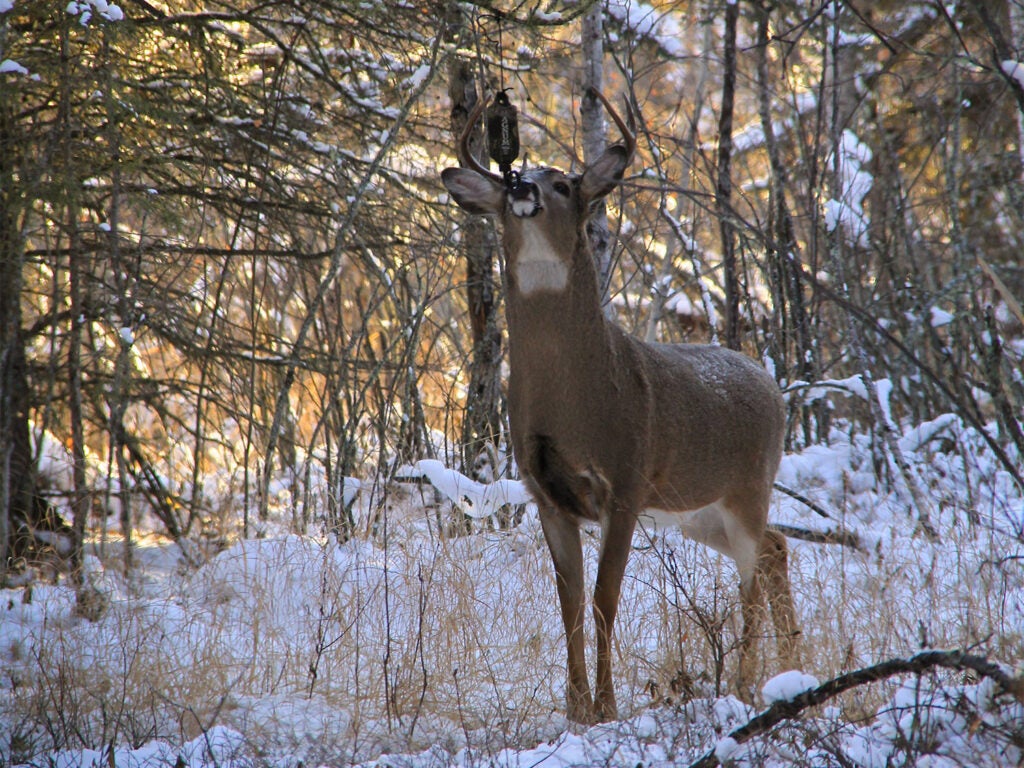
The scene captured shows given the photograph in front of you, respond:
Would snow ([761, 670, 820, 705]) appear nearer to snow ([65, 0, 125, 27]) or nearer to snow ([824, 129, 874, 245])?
snow ([65, 0, 125, 27])

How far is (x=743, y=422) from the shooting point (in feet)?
15.3

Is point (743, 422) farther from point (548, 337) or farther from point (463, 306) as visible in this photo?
point (463, 306)

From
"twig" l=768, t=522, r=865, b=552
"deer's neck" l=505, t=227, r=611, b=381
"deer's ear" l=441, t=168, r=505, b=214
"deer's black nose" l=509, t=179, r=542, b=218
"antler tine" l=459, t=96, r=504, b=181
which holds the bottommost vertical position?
"twig" l=768, t=522, r=865, b=552

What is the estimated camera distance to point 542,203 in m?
3.98

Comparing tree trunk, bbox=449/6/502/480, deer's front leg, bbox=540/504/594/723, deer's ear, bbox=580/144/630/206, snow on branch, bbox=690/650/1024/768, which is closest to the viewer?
snow on branch, bbox=690/650/1024/768

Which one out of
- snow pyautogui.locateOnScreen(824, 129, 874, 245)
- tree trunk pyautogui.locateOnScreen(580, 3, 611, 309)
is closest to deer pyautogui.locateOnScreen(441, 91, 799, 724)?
tree trunk pyautogui.locateOnScreen(580, 3, 611, 309)

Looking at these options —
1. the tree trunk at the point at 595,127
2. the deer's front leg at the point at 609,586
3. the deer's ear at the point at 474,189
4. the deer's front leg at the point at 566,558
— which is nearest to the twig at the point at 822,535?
the tree trunk at the point at 595,127

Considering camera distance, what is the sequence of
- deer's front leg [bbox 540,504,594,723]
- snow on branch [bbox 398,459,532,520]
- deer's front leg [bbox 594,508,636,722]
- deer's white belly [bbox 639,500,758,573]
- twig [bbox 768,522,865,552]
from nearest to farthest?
deer's front leg [bbox 594,508,636,722], deer's front leg [bbox 540,504,594,723], deer's white belly [bbox 639,500,758,573], snow on branch [bbox 398,459,532,520], twig [bbox 768,522,865,552]

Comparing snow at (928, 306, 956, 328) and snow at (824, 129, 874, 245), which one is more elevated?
snow at (824, 129, 874, 245)

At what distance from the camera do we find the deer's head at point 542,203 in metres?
3.98

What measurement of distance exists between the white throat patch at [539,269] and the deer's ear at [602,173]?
29 centimetres

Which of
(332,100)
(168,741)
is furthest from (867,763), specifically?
(332,100)

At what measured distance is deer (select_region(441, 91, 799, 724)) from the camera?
3.93 m

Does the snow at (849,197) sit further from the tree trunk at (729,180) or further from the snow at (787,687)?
the snow at (787,687)
